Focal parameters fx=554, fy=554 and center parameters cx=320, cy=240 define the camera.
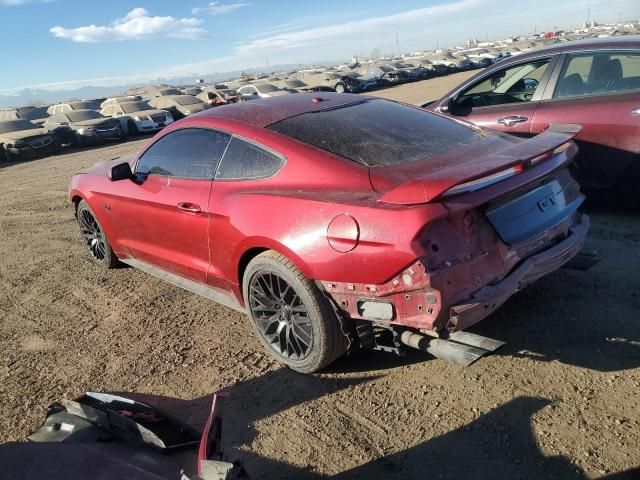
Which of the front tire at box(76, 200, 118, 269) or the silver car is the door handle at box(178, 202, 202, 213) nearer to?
the front tire at box(76, 200, 118, 269)

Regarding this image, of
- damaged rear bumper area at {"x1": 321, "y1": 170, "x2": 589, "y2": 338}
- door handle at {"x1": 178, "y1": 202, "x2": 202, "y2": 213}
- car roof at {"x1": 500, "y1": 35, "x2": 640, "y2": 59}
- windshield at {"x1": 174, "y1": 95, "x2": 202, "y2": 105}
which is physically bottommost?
windshield at {"x1": 174, "y1": 95, "x2": 202, "y2": 105}

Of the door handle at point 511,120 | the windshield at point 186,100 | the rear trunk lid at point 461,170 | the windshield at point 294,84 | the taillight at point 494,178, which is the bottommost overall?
the windshield at point 294,84

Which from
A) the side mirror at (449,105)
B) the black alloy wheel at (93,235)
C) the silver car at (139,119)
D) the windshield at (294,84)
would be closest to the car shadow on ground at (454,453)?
the black alloy wheel at (93,235)

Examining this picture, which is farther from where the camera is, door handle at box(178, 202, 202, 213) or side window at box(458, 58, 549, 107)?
side window at box(458, 58, 549, 107)

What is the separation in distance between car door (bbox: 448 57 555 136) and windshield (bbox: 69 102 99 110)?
2532 centimetres

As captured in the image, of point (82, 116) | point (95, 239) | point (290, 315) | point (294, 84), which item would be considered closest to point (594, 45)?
point (290, 315)

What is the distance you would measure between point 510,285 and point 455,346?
1.41ft

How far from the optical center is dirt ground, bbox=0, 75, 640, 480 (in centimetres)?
256

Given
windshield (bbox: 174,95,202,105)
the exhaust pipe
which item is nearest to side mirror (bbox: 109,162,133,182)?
the exhaust pipe

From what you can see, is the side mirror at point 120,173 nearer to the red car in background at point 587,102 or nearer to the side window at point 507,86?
the red car in background at point 587,102

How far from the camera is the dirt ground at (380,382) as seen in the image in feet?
8.41

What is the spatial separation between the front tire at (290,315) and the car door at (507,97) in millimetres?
3426

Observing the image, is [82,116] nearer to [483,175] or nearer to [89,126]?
[89,126]

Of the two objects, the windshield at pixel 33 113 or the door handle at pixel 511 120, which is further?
the windshield at pixel 33 113
